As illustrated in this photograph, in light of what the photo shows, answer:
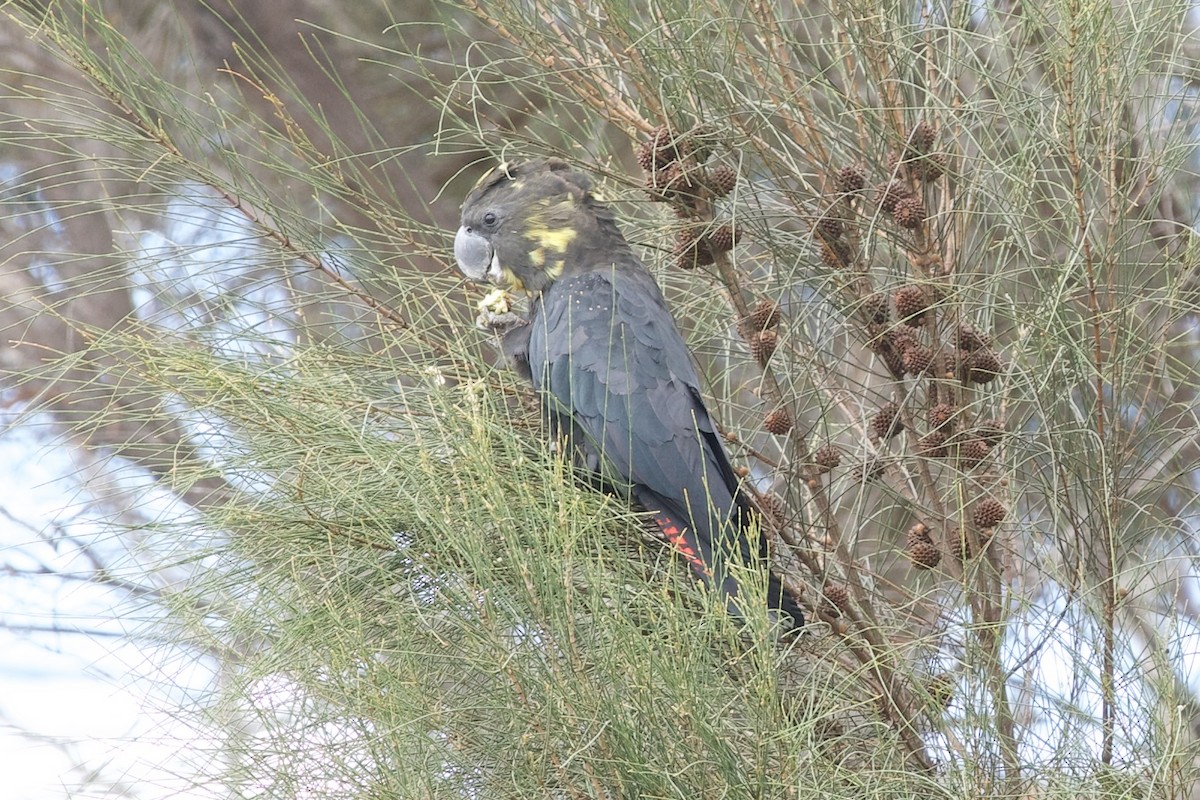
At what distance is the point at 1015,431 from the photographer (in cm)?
156

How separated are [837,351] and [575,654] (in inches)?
31.8

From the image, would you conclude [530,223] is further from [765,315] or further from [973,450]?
[973,450]

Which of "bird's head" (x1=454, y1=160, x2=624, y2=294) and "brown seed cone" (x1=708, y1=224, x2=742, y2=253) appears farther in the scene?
"bird's head" (x1=454, y1=160, x2=624, y2=294)

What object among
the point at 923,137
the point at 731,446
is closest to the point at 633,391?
the point at 731,446

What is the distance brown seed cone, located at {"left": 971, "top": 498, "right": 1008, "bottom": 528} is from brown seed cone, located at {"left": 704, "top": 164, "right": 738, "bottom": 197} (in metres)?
0.48

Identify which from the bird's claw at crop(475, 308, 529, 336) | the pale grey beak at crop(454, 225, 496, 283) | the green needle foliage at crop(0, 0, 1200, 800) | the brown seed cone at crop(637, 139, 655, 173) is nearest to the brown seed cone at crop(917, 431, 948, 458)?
the green needle foliage at crop(0, 0, 1200, 800)

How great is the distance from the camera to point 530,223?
2.07 metres

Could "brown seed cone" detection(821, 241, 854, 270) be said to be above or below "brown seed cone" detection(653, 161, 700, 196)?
below

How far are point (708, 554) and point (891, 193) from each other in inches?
19.2

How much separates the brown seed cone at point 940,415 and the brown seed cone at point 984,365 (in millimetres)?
50

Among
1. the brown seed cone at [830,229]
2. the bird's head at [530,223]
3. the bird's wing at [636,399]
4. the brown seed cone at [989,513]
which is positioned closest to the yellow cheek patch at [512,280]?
the bird's head at [530,223]

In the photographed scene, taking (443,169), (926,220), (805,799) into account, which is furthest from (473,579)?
(443,169)

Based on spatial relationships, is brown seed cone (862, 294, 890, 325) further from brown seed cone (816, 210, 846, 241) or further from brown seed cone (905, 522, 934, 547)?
brown seed cone (905, 522, 934, 547)

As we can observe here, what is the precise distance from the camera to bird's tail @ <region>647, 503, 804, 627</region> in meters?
1.44
